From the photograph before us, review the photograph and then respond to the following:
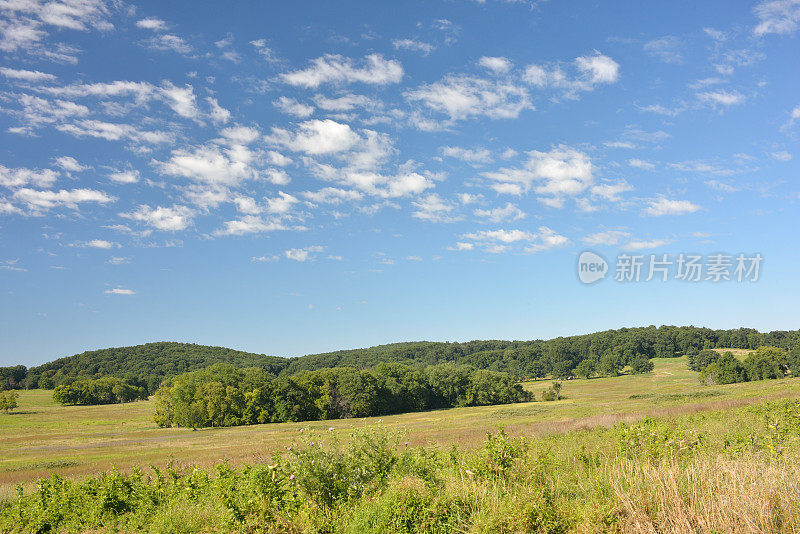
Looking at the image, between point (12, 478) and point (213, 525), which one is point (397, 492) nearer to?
point (213, 525)

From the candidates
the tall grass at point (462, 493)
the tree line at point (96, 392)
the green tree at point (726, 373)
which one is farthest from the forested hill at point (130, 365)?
the tall grass at point (462, 493)

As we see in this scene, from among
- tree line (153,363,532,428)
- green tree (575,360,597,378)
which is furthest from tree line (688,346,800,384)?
green tree (575,360,597,378)

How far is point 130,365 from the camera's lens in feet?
603

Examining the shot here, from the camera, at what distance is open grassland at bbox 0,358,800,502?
31.2 metres

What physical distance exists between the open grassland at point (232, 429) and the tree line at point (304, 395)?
560 cm

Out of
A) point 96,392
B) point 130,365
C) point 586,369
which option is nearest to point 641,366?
point 586,369

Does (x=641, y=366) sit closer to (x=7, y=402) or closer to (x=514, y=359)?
(x=514, y=359)

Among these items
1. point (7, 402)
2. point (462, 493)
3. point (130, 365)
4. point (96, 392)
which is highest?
point (462, 493)

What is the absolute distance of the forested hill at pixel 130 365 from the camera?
6540 inches

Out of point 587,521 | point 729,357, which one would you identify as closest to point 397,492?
point 587,521

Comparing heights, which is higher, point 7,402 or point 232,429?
point 7,402

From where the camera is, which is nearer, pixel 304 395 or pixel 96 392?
pixel 304 395

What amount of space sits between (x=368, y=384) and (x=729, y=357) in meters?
79.4

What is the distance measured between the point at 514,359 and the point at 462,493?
176 m
